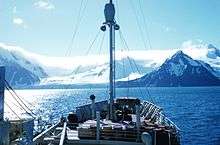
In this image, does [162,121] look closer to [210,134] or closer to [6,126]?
[6,126]

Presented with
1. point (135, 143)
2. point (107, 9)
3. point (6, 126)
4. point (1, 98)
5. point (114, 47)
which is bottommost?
point (135, 143)

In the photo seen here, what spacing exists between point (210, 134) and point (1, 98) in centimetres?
7130

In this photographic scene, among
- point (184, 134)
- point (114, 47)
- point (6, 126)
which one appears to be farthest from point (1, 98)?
point (184, 134)

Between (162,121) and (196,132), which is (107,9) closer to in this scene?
(162,121)

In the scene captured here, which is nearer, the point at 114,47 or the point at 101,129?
the point at 101,129

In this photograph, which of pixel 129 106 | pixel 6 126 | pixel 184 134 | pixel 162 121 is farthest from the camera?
pixel 184 134

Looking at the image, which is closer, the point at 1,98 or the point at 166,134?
the point at 1,98

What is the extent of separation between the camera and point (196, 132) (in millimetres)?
85938

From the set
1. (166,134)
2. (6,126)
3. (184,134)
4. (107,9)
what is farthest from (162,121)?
(184,134)

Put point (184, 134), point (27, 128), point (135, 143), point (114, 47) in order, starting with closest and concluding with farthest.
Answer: point (27, 128), point (135, 143), point (114, 47), point (184, 134)

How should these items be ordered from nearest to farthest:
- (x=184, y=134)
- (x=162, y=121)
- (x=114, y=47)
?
(x=162, y=121) < (x=114, y=47) < (x=184, y=134)

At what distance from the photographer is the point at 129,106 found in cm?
4341

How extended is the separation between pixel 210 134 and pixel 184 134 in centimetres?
547

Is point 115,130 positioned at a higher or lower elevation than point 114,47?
lower
